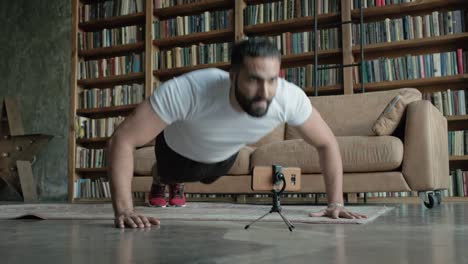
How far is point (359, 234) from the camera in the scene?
4.87 ft

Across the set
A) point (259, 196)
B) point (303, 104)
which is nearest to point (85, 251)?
point (303, 104)

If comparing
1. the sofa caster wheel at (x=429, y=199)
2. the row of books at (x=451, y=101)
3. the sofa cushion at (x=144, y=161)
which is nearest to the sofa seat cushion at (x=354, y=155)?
the sofa caster wheel at (x=429, y=199)

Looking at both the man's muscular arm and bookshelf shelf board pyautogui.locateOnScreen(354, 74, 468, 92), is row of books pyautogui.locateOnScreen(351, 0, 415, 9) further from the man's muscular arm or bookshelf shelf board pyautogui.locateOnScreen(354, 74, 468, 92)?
the man's muscular arm

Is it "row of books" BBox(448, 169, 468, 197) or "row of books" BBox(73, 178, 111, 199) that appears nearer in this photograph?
"row of books" BBox(448, 169, 468, 197)

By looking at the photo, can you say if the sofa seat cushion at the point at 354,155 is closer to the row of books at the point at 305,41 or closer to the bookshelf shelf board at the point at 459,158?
the bookshelf shelf board at the point at 459,158

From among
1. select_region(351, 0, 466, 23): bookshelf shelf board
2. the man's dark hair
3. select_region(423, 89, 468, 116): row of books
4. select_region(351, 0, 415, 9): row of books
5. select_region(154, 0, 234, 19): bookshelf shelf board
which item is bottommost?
the man's dark hair

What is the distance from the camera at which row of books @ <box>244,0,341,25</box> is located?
4.52m

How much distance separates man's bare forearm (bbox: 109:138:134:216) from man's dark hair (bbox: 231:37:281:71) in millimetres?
438

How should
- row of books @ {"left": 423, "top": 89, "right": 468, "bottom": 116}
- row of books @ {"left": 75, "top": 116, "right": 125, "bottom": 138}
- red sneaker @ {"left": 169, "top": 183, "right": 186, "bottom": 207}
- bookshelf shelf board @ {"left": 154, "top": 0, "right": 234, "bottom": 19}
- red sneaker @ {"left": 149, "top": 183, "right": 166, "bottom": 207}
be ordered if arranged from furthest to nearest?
row of books @ {"left": 75, "top": 116, "right": 125, "bottom": 138} → bookshelf shelf board @ {"left": 154, "top": 0, "right": 234, "bottom": 19} → row of books @ {"left": 423, "top": 89, "right": 468, "bottom": 116} → red sneaker @ {"left": 169, "top": 183, "right": 186, "bottom": 207} → red sneaker @ {"left": 149, "top": 183, "right": 166, "bottom": 207}

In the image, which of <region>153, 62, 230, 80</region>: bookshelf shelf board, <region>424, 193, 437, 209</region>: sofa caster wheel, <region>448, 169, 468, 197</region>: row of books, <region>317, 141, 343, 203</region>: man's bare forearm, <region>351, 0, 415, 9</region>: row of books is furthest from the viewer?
<region>153, 62, 230, 80</region>: bookshelf shelf board

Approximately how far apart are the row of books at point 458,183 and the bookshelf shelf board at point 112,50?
3330 millimetres

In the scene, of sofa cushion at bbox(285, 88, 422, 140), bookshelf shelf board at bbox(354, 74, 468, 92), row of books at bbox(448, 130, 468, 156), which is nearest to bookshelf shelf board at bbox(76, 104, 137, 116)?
sofa cushion at bbox(285, 88, 422, 140)

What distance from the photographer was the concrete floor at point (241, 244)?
1038 millimetres

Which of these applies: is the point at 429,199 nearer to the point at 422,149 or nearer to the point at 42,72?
the point at 422,149
